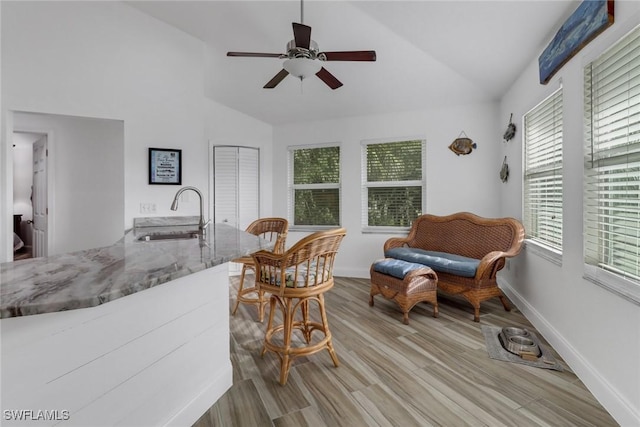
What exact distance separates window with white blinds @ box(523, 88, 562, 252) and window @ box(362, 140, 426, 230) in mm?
1416

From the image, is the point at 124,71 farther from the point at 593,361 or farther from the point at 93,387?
the point at 593,361

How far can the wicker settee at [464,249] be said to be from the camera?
312cm

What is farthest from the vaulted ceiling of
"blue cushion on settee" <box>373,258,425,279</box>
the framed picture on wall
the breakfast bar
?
the breakfast bar

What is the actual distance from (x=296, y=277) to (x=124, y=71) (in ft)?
8.99

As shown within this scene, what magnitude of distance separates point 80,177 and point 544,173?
5152mm

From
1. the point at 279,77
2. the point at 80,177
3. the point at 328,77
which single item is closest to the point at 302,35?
the point at 328,77

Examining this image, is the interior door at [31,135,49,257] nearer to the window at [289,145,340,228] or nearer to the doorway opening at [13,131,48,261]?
the doorway opening at [13,131,48,261]

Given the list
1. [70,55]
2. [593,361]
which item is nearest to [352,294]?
[593,361]

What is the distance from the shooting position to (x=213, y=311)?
5.92ft

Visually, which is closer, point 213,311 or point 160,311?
point 160,311

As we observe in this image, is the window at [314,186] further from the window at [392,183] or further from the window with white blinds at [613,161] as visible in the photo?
the window with white blinds at [613,161]

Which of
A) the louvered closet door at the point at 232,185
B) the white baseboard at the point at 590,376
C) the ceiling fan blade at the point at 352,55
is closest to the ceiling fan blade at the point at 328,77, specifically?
the ceiling fan blade at the point at 352,55

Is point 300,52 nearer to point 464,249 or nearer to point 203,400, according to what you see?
point 203,400

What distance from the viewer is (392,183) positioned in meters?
4.68
